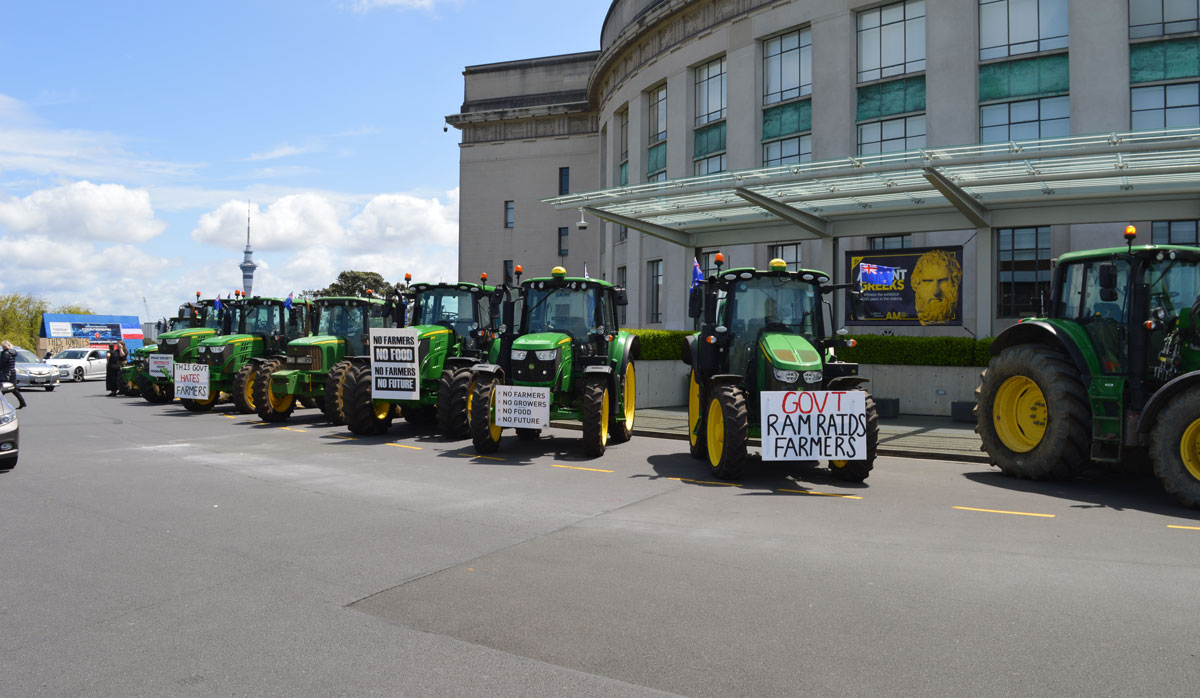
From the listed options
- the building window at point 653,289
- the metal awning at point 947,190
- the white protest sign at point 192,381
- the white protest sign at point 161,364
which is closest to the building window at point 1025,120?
the metal awning at point 947,190

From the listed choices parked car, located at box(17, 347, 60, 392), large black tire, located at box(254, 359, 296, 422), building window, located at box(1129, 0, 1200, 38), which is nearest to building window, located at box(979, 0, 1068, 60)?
building window, located at box(1129, 0, 1200, 38)

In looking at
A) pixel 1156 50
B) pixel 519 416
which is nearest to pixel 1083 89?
pixel 1156 50

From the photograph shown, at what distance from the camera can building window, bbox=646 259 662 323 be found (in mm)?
35375

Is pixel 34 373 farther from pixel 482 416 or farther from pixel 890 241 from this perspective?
pixel 890 241

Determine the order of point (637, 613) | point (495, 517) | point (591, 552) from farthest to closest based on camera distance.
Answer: point (495, 517) < point (591, 552) < point (637, 613)

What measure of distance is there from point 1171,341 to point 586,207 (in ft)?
46.3

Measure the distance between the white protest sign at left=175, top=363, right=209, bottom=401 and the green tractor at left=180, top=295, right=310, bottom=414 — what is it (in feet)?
0.46

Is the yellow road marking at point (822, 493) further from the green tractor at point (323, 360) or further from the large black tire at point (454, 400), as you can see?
the green tractor at point (323, 360)

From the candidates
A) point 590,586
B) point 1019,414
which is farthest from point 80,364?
point 590,586

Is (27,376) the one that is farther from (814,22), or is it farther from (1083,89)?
(1083,89)

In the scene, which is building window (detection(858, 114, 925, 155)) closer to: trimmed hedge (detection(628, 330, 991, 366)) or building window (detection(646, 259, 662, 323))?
trimmed hedge (detection(628, 330, 991, 366))

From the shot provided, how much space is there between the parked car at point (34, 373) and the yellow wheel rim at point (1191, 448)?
3712cm

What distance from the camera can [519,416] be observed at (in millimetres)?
12430

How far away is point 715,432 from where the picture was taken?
1059 cm
